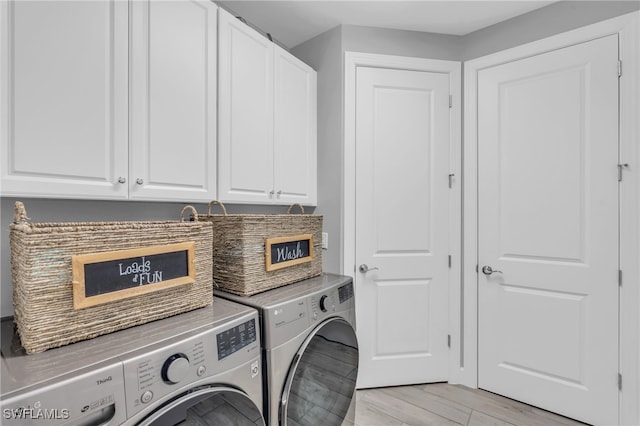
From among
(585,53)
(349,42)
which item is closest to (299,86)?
(349,42)

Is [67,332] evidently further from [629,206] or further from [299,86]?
[629,206]

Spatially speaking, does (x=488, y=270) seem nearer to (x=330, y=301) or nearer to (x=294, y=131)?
(x=330, y=301)

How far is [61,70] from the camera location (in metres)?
0.96

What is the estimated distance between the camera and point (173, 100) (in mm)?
1255

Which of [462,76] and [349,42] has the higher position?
[349,42]

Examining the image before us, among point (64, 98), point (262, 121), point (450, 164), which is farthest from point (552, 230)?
point (64, 98)

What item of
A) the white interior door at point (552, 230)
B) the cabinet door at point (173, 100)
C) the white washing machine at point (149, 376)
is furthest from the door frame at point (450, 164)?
the white washing machine at point (149, 376)

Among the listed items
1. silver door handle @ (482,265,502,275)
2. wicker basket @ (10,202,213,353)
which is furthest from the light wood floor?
wicker basket @ (10,202,213,353)

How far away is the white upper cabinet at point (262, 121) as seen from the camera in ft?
4.84

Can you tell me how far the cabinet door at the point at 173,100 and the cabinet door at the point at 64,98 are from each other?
0.05 m

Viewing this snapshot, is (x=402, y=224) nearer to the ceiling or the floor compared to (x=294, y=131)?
nearer to the floor

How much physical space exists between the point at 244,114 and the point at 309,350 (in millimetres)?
1165

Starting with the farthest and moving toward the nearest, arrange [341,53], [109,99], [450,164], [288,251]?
[450,164]
[341,53]
[288,251]
[109,99]

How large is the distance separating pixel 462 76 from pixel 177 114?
190cm
